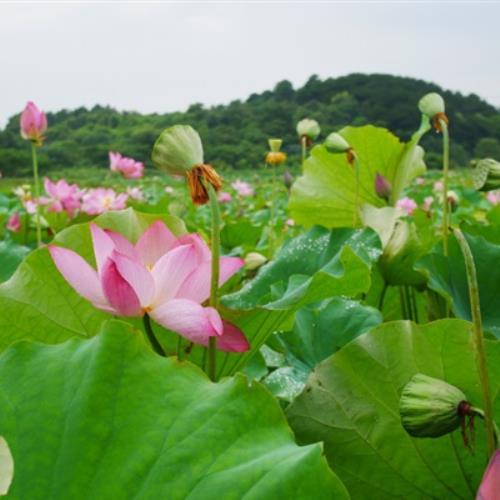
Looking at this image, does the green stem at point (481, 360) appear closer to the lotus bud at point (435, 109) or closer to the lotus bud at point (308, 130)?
the lotus bud at point (435, 109)

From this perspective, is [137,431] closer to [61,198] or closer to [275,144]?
[275,144]

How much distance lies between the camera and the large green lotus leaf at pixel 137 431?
1.20 feet

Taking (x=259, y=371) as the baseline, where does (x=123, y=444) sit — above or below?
above

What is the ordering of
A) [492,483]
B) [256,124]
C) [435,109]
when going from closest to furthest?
[492,483], [435,109], [256,124]

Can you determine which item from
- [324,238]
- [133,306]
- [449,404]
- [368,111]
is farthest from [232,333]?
[368,111]

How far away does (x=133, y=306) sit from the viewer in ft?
1.72

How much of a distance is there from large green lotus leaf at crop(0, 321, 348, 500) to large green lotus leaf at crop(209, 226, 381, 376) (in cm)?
16

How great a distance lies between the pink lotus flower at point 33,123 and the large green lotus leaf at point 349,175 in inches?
24.4

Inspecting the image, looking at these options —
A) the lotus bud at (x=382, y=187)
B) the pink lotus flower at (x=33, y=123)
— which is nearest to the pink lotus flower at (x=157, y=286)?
the lotus bud at (x=382, y=187)

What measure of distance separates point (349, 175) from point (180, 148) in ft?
2.69

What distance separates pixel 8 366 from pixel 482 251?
0.57m

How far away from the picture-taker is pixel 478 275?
0.83 m

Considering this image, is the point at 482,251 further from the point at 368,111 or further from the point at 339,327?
the point at 368,111

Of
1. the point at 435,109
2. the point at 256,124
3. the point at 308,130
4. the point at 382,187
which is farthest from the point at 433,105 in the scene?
the point at 256,124
